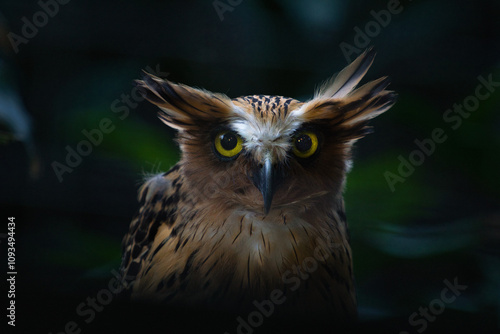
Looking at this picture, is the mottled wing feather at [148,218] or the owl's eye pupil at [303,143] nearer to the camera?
the owl's eye pupil at [303,143]

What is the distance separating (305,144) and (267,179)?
0.52 ft

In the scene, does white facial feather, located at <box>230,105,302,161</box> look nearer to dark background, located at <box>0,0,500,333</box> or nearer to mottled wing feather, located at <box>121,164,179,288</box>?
dark background, located at <box>0,0,500,333</box>

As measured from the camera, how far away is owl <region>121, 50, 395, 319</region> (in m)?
1.16

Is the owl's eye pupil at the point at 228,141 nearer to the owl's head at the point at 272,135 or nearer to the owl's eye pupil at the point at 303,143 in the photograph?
the owl's head at the point at 272,135

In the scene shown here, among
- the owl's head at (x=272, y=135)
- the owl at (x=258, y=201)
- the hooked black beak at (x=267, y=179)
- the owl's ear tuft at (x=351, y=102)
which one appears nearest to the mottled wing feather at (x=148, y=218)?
the owl at (x=258, y=201)

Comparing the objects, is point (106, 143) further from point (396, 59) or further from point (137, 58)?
point (396, 59)

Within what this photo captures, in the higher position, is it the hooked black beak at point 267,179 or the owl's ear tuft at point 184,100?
the owl's ear tuft at point 184,100

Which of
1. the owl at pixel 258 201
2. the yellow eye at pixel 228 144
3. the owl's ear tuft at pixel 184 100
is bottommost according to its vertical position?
the owl at pixel 258 201

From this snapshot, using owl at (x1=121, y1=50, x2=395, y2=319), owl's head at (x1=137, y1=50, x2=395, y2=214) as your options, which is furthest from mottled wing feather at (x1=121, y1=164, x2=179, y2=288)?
owl's head at (x1=137, y1=50, x2=395, y2=214)

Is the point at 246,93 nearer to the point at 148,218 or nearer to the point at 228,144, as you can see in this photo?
the point at 228,144

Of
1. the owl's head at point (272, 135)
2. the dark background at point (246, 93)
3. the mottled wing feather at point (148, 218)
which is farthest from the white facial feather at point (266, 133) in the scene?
the mottled wing feather at point (148, 218)

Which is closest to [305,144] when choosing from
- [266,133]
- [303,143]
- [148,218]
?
[303,143]

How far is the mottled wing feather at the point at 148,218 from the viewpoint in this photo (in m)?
1.42

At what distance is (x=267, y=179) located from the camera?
1105 millimetres
